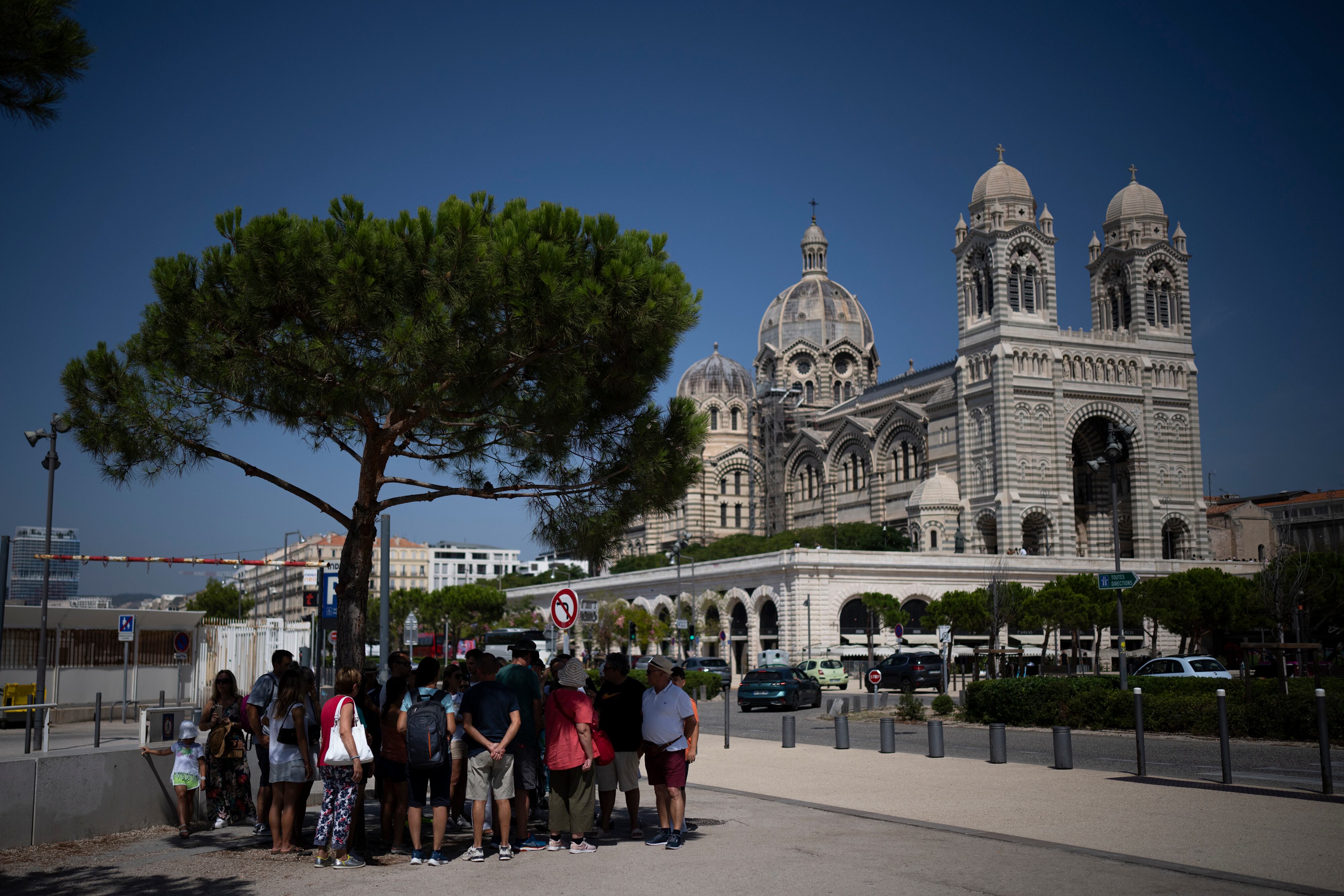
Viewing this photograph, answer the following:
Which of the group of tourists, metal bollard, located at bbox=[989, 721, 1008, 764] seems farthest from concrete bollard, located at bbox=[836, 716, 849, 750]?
the group of tourists

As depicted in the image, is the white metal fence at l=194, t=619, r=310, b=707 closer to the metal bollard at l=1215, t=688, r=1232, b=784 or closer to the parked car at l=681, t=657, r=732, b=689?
the parked car at l=681, t=657, r=732, b=689

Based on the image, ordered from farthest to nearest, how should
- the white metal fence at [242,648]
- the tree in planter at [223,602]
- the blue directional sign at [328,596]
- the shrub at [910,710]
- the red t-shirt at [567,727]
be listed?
the tree in planter at [223,602]
the white metal fence at [242,648]
the shrub at [910,710]
the blue directional sign at [328,596]
the red t-shirt at [567,727]

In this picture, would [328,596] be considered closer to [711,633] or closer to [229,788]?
[229,788]

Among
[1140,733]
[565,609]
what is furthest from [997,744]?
[565,609]

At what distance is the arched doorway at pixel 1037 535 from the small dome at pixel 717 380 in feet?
144

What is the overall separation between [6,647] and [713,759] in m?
16.9

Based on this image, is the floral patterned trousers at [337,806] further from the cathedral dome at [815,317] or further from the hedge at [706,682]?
the cathedral dome at [815,317]

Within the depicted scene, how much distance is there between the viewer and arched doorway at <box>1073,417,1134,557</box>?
69.2m

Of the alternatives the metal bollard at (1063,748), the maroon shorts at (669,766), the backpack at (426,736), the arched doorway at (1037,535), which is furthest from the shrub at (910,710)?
the arched doorway at (1037,535)

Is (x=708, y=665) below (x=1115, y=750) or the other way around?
the other way around

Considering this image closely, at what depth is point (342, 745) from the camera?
28.2ft

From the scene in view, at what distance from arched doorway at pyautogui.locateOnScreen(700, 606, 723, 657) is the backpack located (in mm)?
50613

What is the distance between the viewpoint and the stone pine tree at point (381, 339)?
36.9 ft

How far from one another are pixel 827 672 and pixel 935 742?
25.6 m
